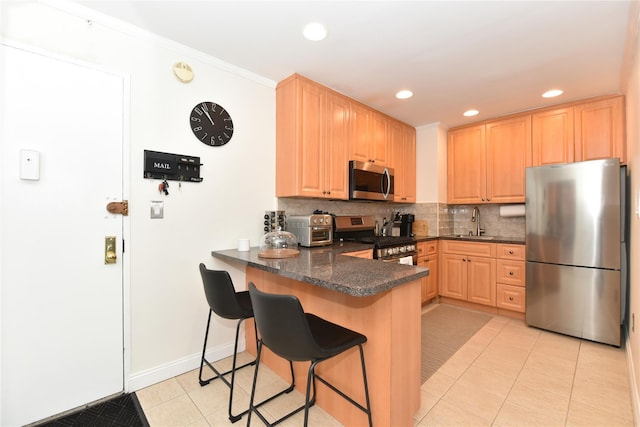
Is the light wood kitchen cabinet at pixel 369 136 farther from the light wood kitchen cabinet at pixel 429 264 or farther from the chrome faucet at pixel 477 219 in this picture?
the chrome faucet at pixel 477 219

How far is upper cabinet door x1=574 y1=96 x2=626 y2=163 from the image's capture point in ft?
9.54

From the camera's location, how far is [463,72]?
8.45 ft

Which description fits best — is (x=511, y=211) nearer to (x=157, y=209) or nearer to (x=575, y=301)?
(x=575, y=301)

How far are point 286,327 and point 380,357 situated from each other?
1.84 feet

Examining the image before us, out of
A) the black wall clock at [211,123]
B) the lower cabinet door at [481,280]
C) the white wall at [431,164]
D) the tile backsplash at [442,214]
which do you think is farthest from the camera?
the white wall at [431,164]

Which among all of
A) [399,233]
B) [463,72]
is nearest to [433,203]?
[399,233]

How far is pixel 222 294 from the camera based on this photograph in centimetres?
171

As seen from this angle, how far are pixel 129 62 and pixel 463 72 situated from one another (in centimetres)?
273

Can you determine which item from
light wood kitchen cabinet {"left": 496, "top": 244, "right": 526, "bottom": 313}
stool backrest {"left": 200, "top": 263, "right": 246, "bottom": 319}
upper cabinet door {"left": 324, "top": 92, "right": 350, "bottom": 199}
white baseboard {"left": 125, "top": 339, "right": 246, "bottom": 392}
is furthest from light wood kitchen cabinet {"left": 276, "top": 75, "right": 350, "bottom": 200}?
light wood kitchen cabinet {"left": 496, "top": 244, "right": 526, "bottom": 313}

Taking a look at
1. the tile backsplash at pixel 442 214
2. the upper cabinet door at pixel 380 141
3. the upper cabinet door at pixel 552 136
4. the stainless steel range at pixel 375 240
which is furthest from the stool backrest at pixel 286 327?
the upper cabinet door at pixel 552 136

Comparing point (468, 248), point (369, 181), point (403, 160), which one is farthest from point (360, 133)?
point (468, 248)

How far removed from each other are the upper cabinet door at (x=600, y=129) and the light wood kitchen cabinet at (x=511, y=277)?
1239 mm

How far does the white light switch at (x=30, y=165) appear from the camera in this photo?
1.58m

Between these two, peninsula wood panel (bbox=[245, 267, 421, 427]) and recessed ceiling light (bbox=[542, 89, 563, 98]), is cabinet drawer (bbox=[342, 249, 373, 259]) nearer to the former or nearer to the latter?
peninsula wood panel (bbox=[245, 267, 421, 427])
